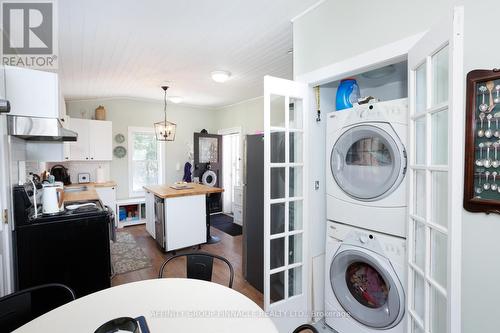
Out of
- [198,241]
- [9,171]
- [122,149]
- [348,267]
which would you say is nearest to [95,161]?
[122,149]

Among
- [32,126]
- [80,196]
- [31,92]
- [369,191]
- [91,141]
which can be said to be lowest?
[80,196]

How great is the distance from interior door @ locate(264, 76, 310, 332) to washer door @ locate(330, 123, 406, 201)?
0.29 meters

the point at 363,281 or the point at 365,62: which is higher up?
the point at 365,62

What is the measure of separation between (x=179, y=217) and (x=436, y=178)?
10.3 ft

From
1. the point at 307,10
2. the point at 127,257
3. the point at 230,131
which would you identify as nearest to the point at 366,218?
the point at 307,10

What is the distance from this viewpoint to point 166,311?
110 centimetres

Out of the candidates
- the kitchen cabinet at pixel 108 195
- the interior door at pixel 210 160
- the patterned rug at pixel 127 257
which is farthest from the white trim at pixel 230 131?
the patterned rug at pixel 127 257

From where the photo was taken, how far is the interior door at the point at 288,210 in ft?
6.41

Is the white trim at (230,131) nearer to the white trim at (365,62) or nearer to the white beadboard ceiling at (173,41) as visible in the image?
the white beadboard ceiling at (173,41)

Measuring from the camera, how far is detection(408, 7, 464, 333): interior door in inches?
38.9

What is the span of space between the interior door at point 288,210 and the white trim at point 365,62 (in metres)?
0.13

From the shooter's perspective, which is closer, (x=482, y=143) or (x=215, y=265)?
(x=482, y=143)

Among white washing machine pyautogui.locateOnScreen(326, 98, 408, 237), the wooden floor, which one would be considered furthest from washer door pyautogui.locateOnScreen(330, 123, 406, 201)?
the wooden floor

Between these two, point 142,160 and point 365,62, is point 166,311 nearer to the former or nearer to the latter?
point 365,62
